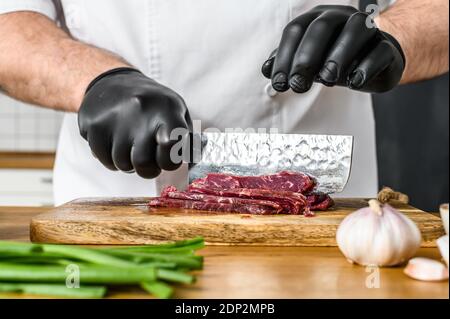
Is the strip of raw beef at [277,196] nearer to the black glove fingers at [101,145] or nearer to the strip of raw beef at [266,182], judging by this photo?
the strip of raw beef at [266,182]

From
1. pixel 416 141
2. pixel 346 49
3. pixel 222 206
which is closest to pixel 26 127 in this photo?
pixel 416 141

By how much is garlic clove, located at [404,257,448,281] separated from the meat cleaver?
0.54m

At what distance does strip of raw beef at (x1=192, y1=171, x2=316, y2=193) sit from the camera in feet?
5.33

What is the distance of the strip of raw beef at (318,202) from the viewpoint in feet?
5.22

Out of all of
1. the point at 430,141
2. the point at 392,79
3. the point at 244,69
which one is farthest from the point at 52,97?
the point at 430,141

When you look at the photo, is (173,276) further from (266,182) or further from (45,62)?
(45,62)

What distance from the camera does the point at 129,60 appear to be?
1.96 meters

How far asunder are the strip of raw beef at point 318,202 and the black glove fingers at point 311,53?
0.77ft

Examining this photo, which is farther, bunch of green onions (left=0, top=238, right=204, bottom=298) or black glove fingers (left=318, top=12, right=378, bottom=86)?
black glove fingers (left=318, top=12, right=378, bottom=86)

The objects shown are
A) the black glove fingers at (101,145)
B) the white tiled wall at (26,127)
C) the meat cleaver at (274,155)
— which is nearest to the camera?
the black glove fingers at (101,145)

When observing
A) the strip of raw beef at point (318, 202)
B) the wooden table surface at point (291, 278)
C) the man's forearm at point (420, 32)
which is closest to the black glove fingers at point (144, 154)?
the wooden table surface at point (291, 278)

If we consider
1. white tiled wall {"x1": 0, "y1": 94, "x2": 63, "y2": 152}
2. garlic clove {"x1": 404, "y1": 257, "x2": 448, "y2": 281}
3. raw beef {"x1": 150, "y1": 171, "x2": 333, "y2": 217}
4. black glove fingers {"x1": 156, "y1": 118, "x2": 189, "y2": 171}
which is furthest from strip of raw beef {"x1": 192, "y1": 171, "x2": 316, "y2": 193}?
white tiled wall {"x1": 0, "y1": 94, "x2": 63, "y2": 152}

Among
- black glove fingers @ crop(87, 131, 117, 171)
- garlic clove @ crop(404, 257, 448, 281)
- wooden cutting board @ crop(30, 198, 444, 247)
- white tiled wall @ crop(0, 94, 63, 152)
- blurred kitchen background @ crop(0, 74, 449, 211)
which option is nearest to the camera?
garlic clove @ crop(404, 257, 448, 281)

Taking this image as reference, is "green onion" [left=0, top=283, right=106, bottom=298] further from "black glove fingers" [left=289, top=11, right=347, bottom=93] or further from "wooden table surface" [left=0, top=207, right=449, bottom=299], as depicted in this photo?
"black glove fingers" [left=289, top=11, right=347, bottom=93]
